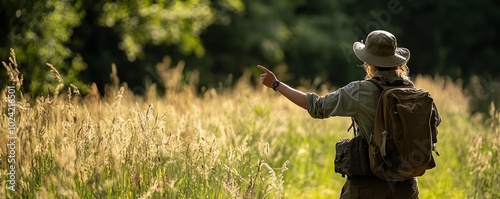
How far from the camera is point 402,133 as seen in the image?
4.42 meters

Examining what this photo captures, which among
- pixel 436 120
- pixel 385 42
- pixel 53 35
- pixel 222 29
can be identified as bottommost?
pixel 436 120

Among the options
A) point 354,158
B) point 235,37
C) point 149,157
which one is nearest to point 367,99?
point 354,158

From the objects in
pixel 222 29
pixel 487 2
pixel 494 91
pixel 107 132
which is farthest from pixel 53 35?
pixel 487 2

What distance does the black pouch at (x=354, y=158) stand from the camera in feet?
15.1

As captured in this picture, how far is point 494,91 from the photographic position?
2270 centimetres

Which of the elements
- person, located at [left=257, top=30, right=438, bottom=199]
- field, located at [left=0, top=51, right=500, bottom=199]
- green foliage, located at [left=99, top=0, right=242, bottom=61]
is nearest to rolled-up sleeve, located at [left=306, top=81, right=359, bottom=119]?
person, located at [left=257, top=30, right=438, bottom=199]

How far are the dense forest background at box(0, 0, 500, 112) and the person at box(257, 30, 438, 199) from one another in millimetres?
4506

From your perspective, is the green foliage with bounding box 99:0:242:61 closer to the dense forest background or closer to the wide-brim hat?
the dense forest background

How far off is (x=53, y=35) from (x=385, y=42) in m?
5.52

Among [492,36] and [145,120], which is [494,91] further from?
[145,120]

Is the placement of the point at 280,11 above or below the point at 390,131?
above

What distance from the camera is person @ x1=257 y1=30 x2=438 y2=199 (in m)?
4.55

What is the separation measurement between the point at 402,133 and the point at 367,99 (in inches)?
11.1

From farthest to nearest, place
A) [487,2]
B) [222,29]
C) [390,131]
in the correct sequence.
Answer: [487,2] < [222,29] < [390,131]
